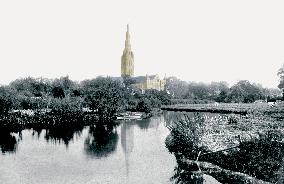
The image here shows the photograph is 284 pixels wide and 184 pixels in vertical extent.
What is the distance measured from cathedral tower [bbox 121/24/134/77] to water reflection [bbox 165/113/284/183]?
323 feet

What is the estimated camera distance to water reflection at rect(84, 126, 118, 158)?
1122 inches

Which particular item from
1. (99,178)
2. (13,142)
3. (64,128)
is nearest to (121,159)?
(99,178)

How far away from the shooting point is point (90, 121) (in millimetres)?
53219

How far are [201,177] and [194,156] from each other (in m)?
3.95

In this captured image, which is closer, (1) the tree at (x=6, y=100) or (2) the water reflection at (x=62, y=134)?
(2) the water reflection at (x=62, y=134)

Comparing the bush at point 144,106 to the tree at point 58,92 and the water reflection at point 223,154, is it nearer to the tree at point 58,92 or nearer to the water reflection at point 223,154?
the tree at point 58,92

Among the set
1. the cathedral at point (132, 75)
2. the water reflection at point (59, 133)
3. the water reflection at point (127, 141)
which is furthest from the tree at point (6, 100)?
the cathedral at point (132, 75)

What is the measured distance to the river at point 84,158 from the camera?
20.9 meters

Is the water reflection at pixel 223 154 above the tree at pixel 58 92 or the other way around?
the other way around

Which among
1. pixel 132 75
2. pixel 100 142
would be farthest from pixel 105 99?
pixel 132 75

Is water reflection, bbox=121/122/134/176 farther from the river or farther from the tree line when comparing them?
the tree line

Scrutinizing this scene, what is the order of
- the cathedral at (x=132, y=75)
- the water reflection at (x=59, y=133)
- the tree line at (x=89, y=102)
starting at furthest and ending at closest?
the cathedral at (x=132, y=75), the tree line at (x=89, y=102), the water reflection at (x=59, y=133)

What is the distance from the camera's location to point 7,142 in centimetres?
3347

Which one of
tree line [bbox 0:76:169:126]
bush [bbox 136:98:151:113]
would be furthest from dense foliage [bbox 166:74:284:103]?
tree line [bbox 0:76:169:126]
